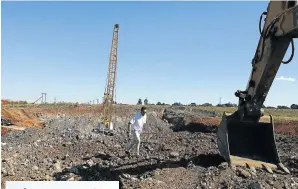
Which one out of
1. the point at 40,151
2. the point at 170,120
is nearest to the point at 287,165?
the point at 40,151

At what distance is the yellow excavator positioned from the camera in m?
7.85

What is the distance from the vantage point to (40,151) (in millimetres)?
12820

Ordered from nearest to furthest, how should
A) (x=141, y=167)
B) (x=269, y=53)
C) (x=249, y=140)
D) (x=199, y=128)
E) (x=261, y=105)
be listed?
(x=269, y=53) → (x=261, y=105) → (x=141, y=167) → (x=249, y=140) → (x=199, y=128)

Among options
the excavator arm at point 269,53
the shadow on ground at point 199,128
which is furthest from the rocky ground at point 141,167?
the shadow on ground at point 199,128

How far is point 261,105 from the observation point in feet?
30.6

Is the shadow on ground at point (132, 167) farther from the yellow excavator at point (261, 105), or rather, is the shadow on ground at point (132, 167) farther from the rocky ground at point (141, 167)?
the yellow excavator at point (261, 105)

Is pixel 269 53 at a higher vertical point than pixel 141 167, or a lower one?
higher

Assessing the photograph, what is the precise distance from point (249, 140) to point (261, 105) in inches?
48.3

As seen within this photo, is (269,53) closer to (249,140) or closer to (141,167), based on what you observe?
(249,140)

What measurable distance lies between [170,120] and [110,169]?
88.0 feet

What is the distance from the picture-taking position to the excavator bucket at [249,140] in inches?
384

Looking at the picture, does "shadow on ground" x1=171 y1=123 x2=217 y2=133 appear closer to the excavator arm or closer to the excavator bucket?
the excavator bucket

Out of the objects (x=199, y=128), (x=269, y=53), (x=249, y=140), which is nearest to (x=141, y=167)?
(x=249, y=140)

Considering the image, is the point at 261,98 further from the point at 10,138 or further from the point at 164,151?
the point at 10,138
